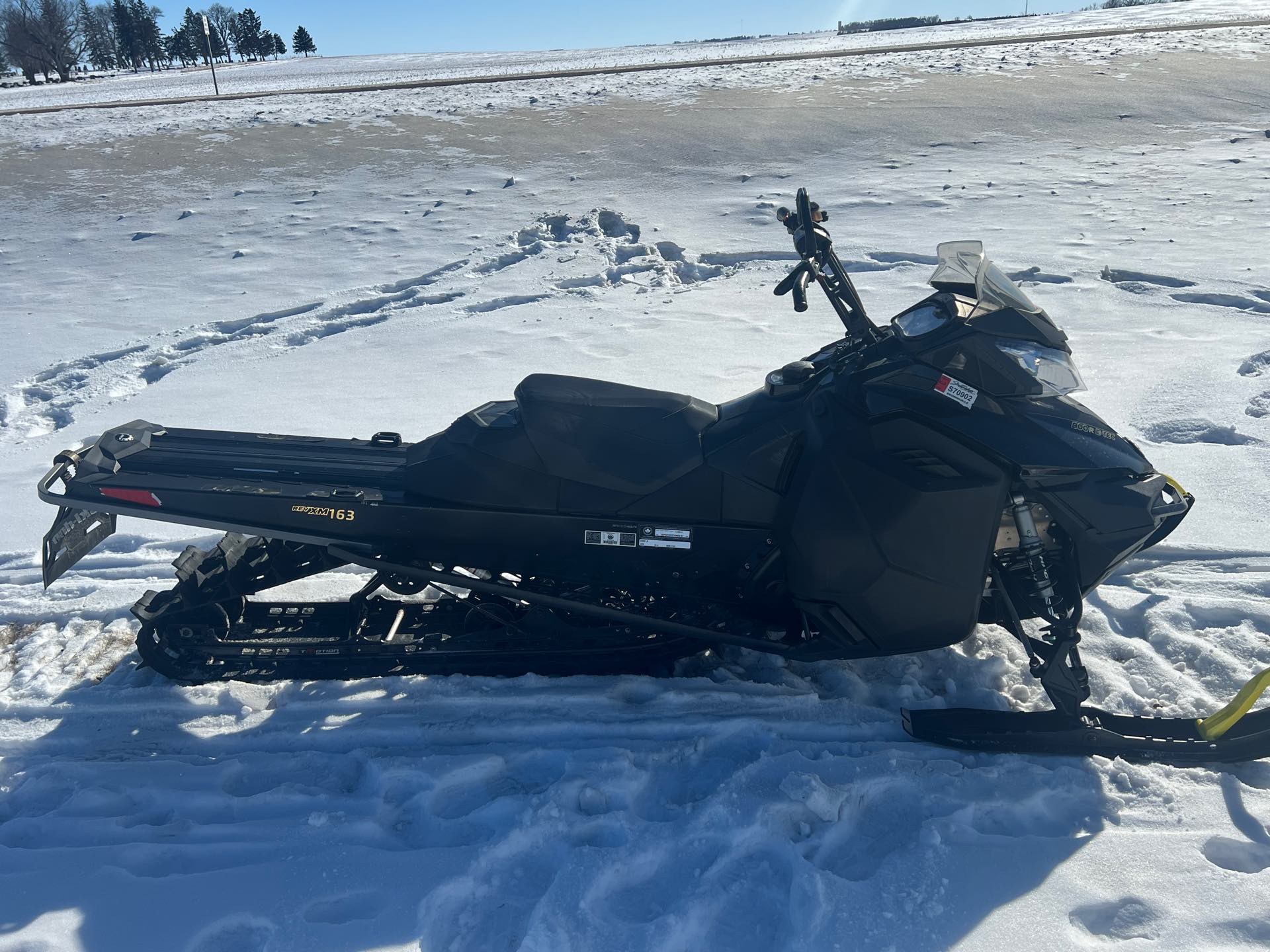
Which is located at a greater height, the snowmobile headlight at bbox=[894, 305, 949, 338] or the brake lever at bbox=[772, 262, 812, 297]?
the brake lever at bbox=[772, 262, 812, 297]

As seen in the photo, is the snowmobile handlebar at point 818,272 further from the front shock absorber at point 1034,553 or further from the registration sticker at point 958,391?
the front shock absorber at point 1034,553

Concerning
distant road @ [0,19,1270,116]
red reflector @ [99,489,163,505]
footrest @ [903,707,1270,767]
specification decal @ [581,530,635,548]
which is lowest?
footrest @ [903,707,1270,767]

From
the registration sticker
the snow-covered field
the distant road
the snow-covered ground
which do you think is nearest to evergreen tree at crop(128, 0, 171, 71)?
the snow-covered ground

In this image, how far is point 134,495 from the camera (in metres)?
2.75

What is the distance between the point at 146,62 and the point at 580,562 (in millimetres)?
71293

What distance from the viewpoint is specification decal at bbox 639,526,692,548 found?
106 inches

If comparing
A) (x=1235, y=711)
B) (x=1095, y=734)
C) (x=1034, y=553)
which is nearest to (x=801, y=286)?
(x=1034, y=553)

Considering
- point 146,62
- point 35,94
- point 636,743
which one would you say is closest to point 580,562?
point 636,743

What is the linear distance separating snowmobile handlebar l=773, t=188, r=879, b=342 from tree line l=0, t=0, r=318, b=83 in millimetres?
56479

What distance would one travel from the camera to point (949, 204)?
847 cm

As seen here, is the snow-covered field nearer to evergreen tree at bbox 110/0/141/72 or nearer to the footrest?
the footrest

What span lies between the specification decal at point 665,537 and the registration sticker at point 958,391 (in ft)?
2.85

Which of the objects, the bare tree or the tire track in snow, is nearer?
the tire track in snow

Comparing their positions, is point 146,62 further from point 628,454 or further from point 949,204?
point 628,454
